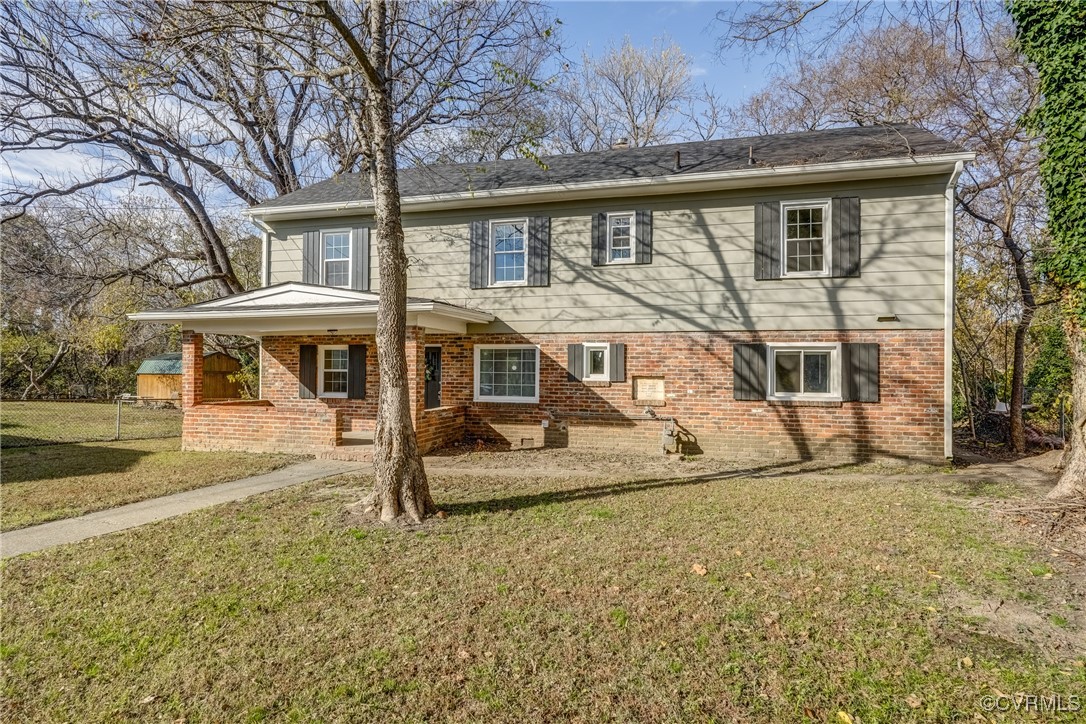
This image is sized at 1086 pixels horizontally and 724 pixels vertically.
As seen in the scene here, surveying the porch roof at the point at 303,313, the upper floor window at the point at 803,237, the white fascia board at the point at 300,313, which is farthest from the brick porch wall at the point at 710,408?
the porch roof at the point at 303,313

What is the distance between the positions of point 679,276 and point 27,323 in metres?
24.3

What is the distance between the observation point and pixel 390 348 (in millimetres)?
6055

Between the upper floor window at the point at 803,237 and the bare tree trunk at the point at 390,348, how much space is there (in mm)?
7305

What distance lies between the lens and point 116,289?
16.6 meters

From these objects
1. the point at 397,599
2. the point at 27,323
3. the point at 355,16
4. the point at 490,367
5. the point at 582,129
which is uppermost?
the point at 582,129

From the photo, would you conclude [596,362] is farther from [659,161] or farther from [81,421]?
[81,421]

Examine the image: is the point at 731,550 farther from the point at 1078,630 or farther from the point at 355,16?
the point at 355,16

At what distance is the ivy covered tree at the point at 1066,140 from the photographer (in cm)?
598

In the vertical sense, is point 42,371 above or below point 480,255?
below

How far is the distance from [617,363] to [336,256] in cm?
→ 685

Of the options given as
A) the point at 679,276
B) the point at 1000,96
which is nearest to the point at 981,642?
the point at 679,276

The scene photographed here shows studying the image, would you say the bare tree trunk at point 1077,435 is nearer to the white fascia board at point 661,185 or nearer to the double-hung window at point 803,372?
the double-hung window at point 803,372

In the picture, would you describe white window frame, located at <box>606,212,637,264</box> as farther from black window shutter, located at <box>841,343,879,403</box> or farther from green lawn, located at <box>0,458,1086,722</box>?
green lawn, located at <box>0,458,1086,722</box>

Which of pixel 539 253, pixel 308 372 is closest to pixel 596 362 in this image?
pixel 539 253
